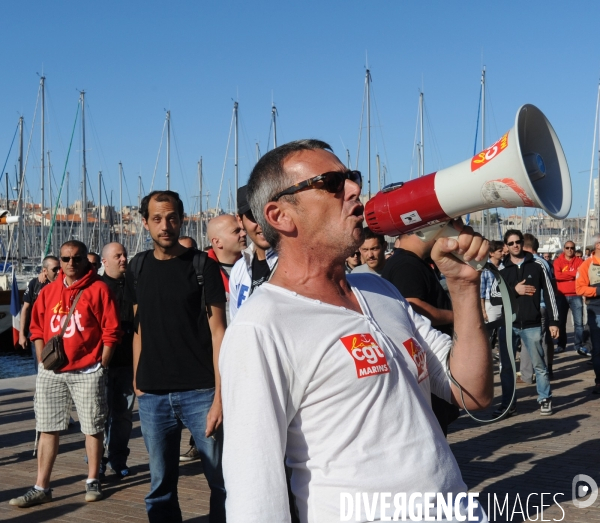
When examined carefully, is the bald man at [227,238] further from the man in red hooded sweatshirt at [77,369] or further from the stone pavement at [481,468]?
the stone pavement at [481,468]

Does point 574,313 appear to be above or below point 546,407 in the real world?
above

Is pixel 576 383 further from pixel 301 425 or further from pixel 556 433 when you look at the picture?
pixel 301 425

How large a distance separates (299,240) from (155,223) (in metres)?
2.79

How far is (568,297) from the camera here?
15.9m

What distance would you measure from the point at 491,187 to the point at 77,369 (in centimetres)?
464

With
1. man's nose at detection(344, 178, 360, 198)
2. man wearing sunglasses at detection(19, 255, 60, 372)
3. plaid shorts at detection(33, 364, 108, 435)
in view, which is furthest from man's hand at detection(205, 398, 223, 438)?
man wearing sunglasses at detection(19, 255, 60, 372)

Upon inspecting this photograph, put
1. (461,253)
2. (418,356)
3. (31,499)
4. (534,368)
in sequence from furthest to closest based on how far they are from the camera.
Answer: (534,368) < (31,499) < (461,253) < (418,356)

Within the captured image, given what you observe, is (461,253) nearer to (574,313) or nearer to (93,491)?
(93,491)

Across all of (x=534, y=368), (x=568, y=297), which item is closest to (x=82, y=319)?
(x=534, y=368)

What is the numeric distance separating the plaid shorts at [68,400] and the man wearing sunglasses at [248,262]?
1858mm

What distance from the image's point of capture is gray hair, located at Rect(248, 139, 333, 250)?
2.44 m

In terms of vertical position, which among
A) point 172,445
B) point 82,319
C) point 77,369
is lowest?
point 172,445

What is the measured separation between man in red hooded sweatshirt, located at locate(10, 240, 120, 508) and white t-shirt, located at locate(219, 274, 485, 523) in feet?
14.7

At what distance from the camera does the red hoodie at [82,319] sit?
6.35 metres
